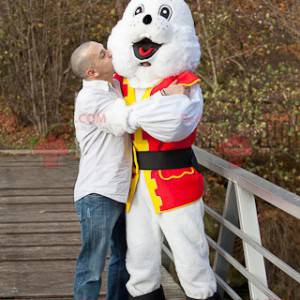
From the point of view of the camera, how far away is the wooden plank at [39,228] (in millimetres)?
5512

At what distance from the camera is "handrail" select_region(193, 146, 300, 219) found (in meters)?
2.64

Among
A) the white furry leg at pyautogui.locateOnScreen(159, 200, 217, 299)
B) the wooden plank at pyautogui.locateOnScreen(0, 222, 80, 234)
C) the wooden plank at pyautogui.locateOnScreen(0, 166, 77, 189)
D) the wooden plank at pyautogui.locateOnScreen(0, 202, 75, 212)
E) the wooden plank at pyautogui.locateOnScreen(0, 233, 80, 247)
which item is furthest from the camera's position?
the wooden plank at pyautogui.locateOnScreen(0, 166, 77, 189)

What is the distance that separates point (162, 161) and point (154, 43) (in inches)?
21.8

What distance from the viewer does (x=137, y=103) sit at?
3.04 metres

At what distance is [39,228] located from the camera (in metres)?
5.61

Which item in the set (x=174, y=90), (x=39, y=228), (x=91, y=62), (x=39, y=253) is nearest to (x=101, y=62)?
(x=91, y=62)

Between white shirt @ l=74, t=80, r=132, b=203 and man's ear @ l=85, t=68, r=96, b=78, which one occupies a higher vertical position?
man's ear @ l=85, t=68, r=96, b=78

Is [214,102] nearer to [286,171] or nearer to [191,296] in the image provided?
[286,171]

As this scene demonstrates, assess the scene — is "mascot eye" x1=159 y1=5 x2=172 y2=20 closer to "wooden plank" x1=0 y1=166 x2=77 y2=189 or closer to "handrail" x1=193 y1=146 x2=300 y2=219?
"handrail" x1=193 y1=146 x2=300 y2=219

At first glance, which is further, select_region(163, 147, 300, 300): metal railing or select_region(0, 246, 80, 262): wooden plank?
select_region(0, 246, 80, 262): wooden plank

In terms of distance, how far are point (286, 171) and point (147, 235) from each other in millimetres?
4249

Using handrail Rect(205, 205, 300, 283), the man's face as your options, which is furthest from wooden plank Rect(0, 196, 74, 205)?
the man's face

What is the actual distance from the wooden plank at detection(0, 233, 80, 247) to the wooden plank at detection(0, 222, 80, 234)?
4.7 inches

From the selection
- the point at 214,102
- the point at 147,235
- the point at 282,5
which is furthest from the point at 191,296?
the point at 282,5
